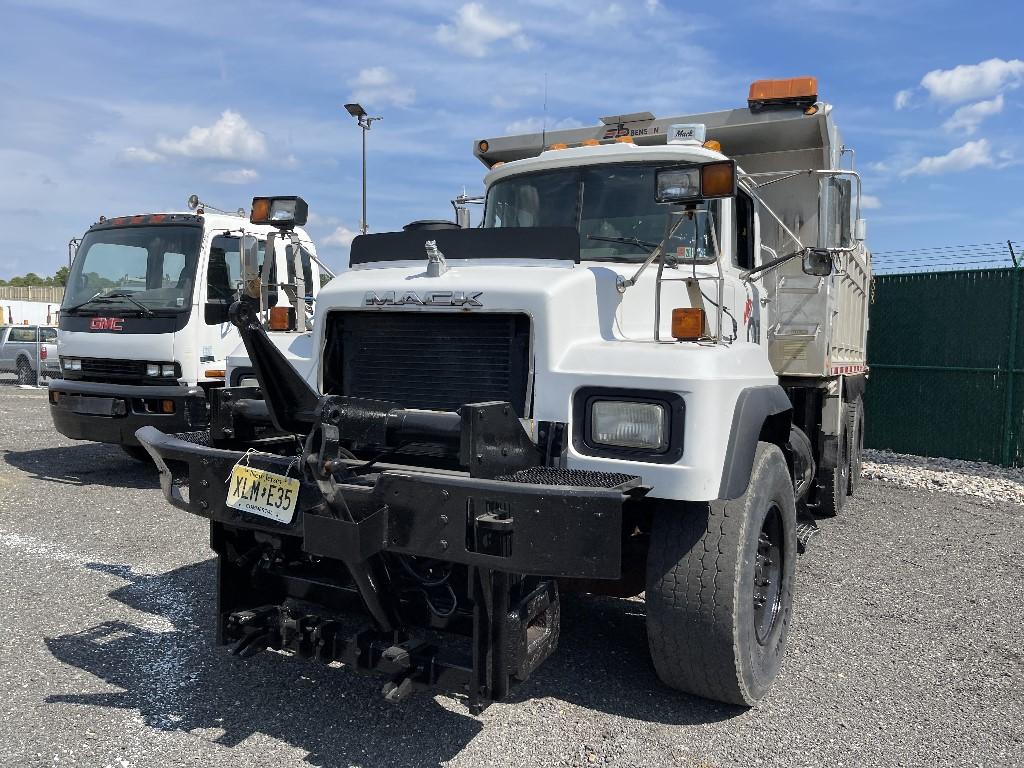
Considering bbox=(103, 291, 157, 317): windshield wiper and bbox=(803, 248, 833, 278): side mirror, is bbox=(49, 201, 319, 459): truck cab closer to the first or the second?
bbox=(103, 291, 157, 317): windshield wiper

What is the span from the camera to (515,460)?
3021mm

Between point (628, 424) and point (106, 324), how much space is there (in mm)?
6995

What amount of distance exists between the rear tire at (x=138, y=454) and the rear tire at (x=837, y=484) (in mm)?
7031

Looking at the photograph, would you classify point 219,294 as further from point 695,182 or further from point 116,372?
point 695,182

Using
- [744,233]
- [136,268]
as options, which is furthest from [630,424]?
[136,268]

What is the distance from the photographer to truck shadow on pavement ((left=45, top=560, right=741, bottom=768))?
3238 millimetres

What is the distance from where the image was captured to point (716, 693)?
339 cm

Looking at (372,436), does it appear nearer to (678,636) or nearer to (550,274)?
(550,274)

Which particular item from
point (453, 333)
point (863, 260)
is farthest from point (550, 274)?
point (863, 260)

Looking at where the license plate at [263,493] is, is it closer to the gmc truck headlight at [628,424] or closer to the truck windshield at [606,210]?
the gmc truck headlight at [628,424]

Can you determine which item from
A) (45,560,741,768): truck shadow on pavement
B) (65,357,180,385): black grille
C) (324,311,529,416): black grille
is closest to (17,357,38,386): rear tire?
(65,357,180,385): black grille

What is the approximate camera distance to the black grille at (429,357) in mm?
3410

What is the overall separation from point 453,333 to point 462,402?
308 millimetres

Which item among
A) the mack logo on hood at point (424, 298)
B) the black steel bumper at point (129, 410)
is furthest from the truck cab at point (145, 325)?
the mack logo on hood at point (424, 298)
